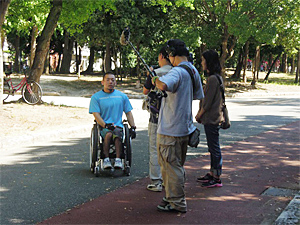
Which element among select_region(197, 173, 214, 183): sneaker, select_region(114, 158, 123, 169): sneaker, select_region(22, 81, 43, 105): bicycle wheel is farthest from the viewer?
select_region(22, 81, 43, 105): bicycle wheel

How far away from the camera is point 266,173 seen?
7207mm

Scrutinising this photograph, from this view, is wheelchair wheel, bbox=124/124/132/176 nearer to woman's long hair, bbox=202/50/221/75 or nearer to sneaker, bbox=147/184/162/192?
sneaker, bbox=147/184/162/192

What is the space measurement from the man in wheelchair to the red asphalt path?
0.72 metres

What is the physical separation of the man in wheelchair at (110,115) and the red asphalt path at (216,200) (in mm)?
719

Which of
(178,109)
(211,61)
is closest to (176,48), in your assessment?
(178,109)

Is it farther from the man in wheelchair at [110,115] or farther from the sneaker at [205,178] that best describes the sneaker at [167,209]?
the man in wheelchair at [110,115]

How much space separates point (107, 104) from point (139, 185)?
59.7 inches

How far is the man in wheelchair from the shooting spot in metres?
6.92

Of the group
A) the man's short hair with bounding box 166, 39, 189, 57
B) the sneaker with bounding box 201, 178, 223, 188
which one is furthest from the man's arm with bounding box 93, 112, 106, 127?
the man's short hair with bounding box 166, 39, 189, 57

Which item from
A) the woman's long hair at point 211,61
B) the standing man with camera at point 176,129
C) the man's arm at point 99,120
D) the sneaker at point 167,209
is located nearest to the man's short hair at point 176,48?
the standing man with camera at point 176,129

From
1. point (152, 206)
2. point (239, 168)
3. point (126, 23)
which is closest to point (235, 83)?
point (126, 23)

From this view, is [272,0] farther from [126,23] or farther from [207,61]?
[207,61]

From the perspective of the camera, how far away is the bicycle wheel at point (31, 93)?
625 inches

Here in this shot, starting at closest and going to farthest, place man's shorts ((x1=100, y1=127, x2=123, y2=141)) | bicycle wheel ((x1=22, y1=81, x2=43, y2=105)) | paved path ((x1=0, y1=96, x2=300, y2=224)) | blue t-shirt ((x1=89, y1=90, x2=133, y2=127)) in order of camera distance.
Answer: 1. paved path ((x1=0, y1=96, x2=300, y2=224))
2. man's shorts ((x1=100, y1=127, x2=123, y2=141))
3. blue t-shirt ((x1=89, y1=90, x2=133, y2=127))
4. bicycle wheel ((x1=22, y1=81, x2=43, y2=105))
